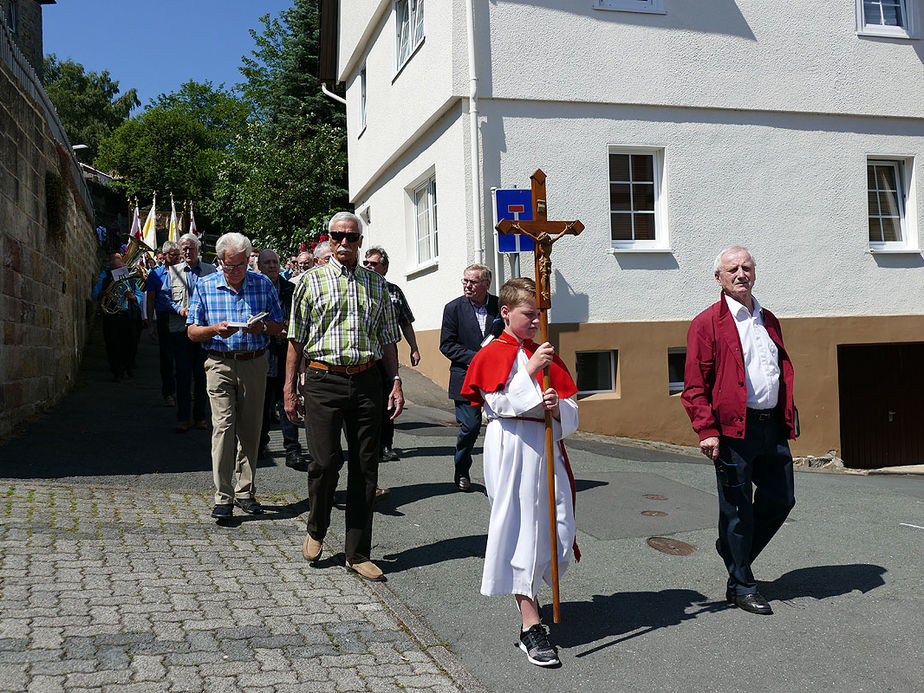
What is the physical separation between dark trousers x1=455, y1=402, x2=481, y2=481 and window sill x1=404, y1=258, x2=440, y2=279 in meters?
6.69

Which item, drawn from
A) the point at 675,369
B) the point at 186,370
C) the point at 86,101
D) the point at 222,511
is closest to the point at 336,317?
the point at 222,511

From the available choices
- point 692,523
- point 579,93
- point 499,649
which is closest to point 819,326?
point 579,93

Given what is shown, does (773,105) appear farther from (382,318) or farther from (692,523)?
(382,318)

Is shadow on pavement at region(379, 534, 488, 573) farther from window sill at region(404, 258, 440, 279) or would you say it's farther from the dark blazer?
window sill at region(404, 258, 440, 279)

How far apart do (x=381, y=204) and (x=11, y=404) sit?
9.92 meters

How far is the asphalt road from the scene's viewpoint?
4.06 m

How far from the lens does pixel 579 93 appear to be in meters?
12.7

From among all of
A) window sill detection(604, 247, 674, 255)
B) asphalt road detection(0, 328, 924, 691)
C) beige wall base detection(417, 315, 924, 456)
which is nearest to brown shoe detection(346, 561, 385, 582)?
asphalt road detection(0, 328, 924, 691)

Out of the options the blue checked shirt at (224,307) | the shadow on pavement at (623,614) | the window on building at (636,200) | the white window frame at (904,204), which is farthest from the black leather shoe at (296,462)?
the white window frame at (904,204)

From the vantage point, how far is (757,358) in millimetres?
4863

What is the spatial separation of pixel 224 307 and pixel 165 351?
490cm

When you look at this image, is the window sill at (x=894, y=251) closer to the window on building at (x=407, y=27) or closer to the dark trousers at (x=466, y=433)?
the window on building at (x=407, y=27)

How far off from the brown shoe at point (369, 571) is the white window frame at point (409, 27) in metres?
10.4

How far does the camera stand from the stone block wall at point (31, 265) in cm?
895
